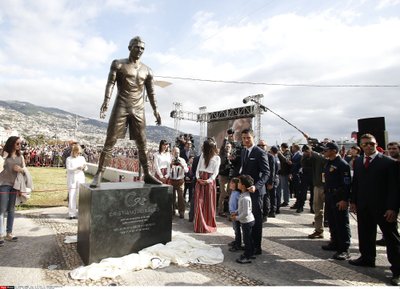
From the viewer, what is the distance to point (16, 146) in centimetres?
475

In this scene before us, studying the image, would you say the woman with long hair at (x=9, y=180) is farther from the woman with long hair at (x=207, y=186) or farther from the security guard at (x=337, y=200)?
the security guard at (x=337, y=200)

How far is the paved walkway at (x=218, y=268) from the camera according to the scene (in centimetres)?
324

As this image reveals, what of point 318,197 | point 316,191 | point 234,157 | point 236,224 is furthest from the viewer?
point 234,157

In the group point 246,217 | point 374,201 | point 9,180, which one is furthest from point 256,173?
point 9,180

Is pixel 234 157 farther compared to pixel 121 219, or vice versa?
pixel 234 157

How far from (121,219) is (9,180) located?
229 centimetres

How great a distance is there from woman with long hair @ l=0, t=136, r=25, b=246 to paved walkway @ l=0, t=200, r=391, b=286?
35 cm

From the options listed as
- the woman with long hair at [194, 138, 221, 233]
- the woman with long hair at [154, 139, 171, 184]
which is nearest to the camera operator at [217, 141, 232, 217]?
the woman with long hair at [194, 138, 221, 233]

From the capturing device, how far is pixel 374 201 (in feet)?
12.5

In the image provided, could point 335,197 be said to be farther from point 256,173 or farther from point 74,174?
point 74,174

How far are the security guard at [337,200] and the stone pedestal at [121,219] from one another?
270cm

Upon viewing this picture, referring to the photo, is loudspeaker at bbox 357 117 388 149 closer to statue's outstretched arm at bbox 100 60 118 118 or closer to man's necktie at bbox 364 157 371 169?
man's necktie at bbox 364 157 371 169

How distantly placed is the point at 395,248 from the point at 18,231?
20.4ft

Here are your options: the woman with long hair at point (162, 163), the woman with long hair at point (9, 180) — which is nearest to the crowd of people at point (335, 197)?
the woman with long hair at point (162, 163)
